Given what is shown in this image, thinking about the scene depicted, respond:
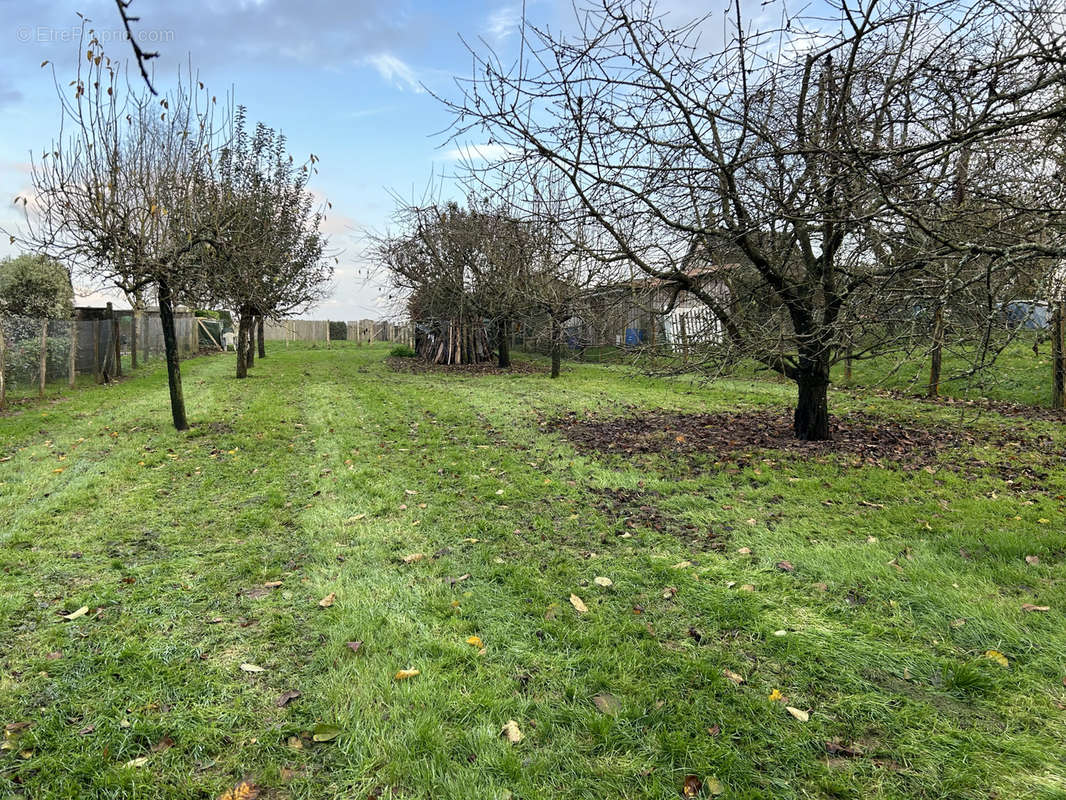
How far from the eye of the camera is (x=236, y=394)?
11406 millimetres

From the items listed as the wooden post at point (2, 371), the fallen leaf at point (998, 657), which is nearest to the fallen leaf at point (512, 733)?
the fallen leaf at point (998, 657)

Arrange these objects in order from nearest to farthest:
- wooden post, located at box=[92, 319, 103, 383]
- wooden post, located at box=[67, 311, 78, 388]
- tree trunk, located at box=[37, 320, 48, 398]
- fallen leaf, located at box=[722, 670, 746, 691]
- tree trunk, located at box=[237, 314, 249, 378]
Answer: fallen leaf, located at box=[722, 670, 746, 691] < tree trunk, located at box=[37, 320, 48, 398] < wooden post, located at box=[67, 311, 78, 388] < wooden post, located at box=[92, 319, 103, 383] < tree trunk, located at box=[237, 314, 249, 378]

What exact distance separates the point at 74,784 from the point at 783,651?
9.81ft

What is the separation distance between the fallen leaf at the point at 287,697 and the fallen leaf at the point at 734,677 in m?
1.94

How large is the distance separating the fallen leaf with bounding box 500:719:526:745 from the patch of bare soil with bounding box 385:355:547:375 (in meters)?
14.5

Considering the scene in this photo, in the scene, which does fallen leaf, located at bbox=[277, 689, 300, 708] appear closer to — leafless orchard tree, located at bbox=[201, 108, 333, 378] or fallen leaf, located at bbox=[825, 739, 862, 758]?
fallen leaf, located at bbox=[825, 739, 862, 758]

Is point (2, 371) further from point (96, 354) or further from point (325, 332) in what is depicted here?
point (325, 332)

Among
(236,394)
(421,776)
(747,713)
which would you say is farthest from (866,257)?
(236,394)

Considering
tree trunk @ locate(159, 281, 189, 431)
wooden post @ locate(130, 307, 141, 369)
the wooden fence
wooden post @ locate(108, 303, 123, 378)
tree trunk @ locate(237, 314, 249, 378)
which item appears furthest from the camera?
the wooden fence

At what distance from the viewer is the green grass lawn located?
209cm

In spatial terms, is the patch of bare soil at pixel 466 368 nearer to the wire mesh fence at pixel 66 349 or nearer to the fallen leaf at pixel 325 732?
the wire mesh fence at pixel 66 349

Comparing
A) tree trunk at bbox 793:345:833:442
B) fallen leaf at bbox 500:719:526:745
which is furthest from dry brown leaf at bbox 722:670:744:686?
tree trunk at bbox 793:345:833:442

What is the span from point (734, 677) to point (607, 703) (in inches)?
24.7

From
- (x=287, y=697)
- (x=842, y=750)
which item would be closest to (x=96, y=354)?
(x=287, y=697)
